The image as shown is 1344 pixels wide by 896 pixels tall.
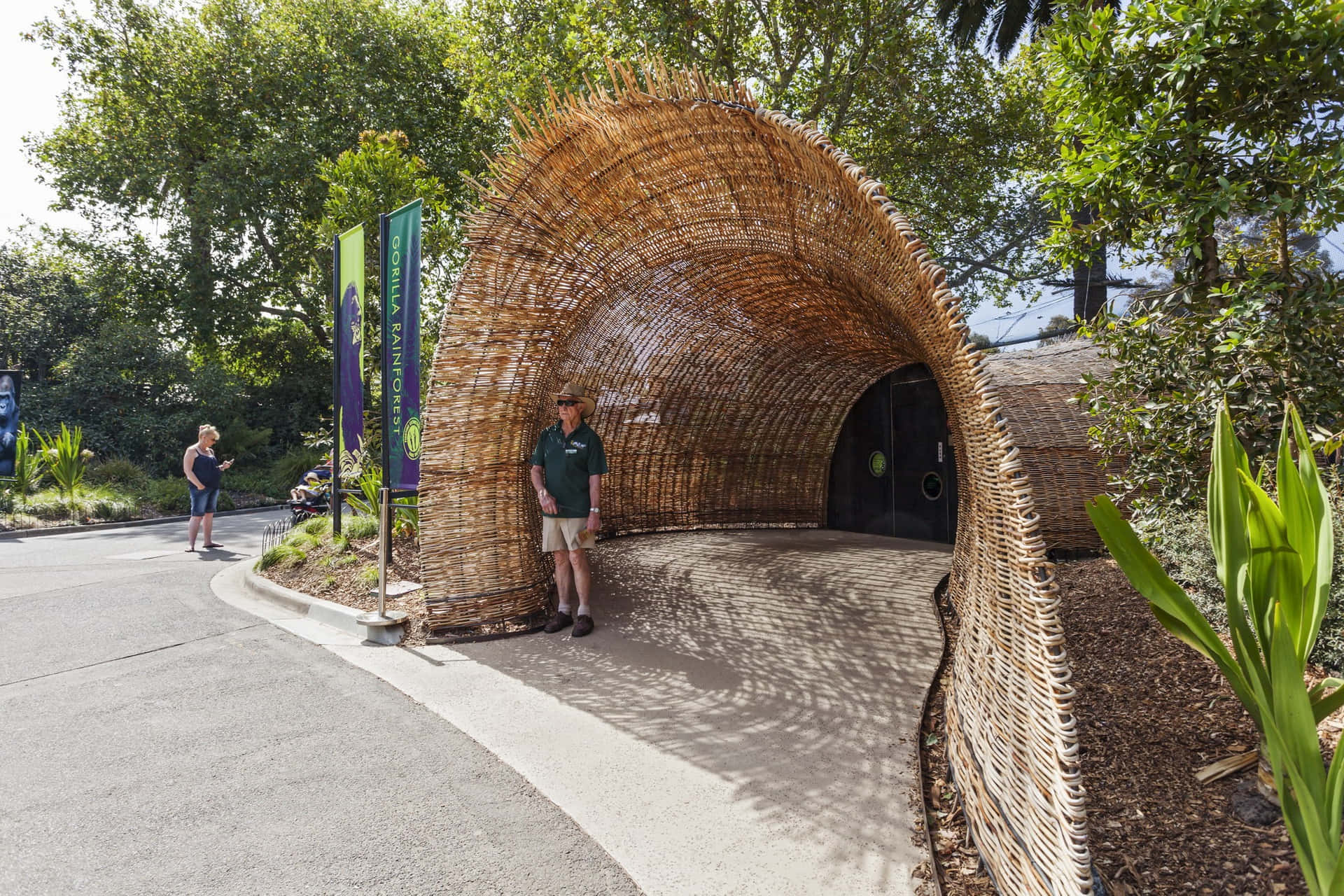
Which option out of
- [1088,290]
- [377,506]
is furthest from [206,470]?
[1088,290]

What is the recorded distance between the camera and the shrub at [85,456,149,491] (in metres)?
15.7

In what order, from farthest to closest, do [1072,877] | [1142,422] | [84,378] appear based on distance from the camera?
[84,378] → [1142,422] → [1072,877]

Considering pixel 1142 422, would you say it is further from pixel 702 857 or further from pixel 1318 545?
pixel 702 857

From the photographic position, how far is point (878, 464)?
10.0 metres

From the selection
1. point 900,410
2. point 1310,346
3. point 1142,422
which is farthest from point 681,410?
point 1310,346

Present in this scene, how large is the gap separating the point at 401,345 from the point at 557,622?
300 centimetres

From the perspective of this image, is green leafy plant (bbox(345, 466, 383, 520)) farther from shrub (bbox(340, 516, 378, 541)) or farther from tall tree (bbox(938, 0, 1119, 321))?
tall tree (bbox(938, 0, 1119, 321))

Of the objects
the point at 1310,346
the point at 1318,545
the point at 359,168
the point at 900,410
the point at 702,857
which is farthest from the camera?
the point at 900,410

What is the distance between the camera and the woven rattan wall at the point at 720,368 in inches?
88.4

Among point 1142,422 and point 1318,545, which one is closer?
point 1318,545

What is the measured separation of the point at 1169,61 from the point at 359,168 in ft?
25.5

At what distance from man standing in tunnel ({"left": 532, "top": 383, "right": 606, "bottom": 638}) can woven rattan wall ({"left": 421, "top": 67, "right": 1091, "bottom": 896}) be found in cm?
38

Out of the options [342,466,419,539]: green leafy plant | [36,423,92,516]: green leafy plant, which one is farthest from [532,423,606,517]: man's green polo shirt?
[36,423,92,516]: green leafy plant

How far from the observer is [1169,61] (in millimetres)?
3271
